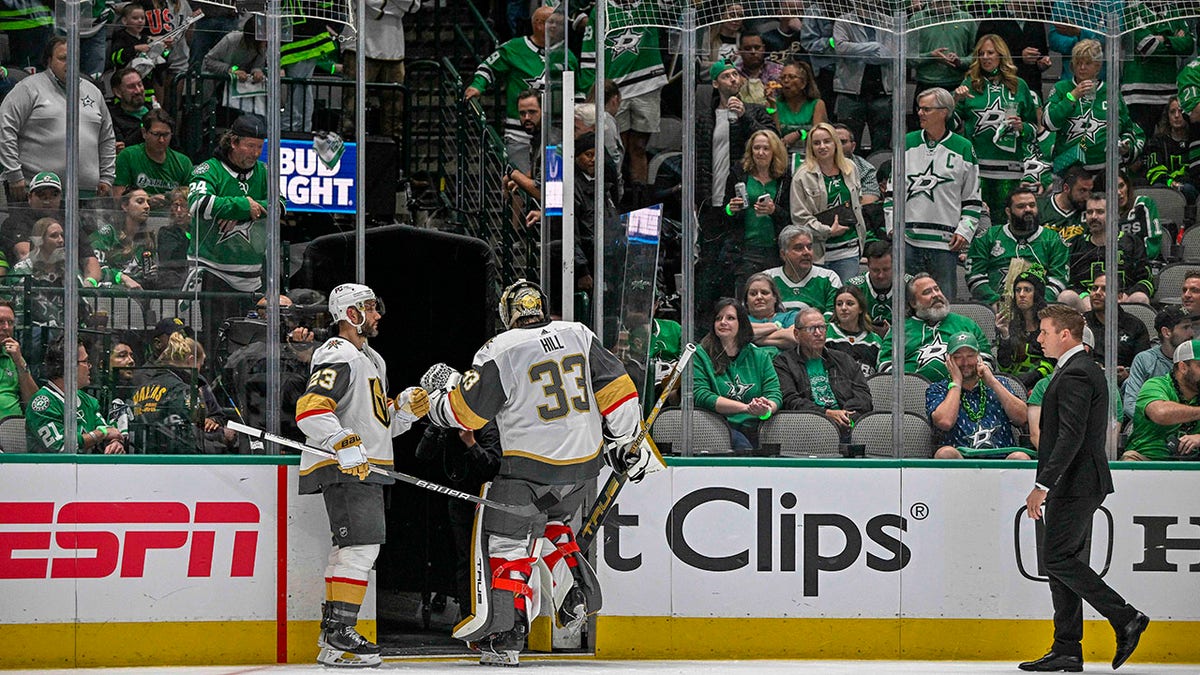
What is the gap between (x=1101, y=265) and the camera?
250 inches

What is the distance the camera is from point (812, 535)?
20.1ft

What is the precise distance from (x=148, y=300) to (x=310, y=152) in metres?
0.84

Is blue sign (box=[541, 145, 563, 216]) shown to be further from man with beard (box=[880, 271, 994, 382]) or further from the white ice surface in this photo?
the white ice surface

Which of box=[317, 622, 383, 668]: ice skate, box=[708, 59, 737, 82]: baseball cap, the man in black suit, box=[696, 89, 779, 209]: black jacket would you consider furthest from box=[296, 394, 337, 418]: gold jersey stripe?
the man in black suit

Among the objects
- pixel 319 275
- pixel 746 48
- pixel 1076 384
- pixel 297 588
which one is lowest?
pixel 297 588

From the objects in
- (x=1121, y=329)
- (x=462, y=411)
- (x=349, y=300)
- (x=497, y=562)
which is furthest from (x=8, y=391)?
(x=1121, y=329)

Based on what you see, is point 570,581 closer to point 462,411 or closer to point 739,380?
point 462,411

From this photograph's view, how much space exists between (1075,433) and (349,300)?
108 inches

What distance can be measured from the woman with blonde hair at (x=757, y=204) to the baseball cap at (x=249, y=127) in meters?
1.85

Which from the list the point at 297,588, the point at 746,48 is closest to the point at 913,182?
the point at 746,48

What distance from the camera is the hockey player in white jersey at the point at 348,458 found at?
219 inches

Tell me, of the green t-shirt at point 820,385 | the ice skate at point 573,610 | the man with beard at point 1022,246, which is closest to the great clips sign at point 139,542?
the ice skate at point 573,610

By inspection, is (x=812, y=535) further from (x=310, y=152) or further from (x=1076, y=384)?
(x=310, y=152)

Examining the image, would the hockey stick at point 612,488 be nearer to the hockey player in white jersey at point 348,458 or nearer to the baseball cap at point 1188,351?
the hockey player in white jersey at point 348,458
